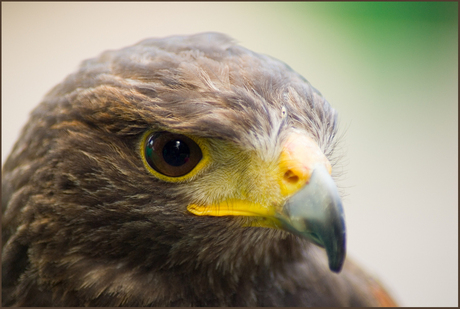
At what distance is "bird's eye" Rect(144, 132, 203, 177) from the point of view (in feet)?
3.83

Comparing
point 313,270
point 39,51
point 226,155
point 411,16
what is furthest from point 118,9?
point 411,16

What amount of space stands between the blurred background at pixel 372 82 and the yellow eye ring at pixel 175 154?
54cm

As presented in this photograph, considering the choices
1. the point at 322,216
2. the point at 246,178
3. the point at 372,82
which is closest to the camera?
the point at 322,216

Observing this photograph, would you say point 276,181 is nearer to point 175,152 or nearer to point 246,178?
point 246,178

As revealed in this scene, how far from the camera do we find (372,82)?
3.82m

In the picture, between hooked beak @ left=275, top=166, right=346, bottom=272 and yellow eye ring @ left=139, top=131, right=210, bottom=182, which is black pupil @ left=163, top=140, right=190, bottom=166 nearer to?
yellow eye ring @ left=139, top=131, right=210, bottom=182

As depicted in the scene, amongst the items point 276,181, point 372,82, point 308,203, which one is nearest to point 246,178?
point 276,181

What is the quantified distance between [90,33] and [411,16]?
2172mm

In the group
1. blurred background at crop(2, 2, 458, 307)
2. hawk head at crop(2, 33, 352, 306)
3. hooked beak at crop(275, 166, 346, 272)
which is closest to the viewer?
hooked beak at crop(275, 166, 346, 272)

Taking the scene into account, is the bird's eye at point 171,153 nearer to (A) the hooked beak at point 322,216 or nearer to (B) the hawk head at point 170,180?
(B) the hawk head at point 170,180

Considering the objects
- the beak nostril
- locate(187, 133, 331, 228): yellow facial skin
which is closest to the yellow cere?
locate(187, 133, 331, 228): yellow facial skin

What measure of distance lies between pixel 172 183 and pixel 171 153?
0.09 m

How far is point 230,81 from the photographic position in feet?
3.85

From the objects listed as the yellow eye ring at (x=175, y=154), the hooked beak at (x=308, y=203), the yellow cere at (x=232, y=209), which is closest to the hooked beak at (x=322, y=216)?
the hooked beak at (x=308, y=203)
